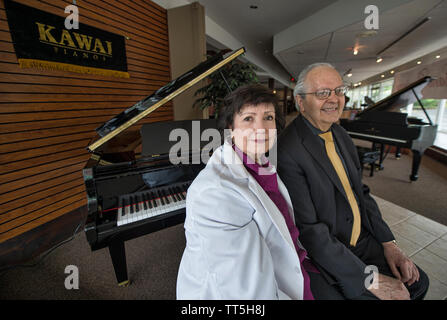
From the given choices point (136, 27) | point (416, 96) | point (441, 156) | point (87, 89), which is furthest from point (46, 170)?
point (441, 156)

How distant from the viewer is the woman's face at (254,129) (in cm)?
98

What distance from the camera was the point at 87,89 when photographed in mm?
2740

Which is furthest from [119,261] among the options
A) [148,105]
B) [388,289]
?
[388,289]

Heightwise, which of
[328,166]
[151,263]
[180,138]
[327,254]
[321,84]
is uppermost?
[321,84]

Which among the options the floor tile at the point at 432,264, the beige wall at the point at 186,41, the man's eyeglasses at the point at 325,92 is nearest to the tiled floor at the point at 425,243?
the floor tile at the point at 432,264

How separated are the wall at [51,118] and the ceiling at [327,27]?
1.66 meters

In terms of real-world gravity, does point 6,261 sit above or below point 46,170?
below

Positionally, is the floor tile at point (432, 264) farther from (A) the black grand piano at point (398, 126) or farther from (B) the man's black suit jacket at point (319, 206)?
(A) the black grand piano at point (398, 126)

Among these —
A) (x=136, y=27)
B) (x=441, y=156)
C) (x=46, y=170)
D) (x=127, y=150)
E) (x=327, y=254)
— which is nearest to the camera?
(x=327, y=254)

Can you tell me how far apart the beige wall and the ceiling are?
45 centimetres

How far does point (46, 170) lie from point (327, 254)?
9.87 ft

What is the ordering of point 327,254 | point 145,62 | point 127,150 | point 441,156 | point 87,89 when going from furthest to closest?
1. point 441,156
2. point 145,62
3. point 87,89
4. point 127,150
5. point 327,254

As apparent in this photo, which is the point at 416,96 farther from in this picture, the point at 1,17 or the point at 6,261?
the point at 6,261

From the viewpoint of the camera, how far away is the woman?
0.73m
